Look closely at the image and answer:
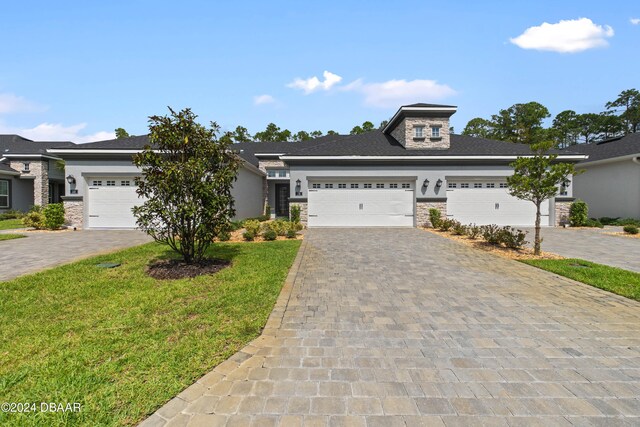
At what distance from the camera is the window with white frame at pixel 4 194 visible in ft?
67.6

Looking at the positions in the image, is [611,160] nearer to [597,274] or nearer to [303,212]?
[597,274]

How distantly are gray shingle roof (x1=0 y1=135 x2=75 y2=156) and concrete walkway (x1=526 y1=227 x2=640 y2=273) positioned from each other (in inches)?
1268

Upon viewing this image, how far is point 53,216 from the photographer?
13250mm

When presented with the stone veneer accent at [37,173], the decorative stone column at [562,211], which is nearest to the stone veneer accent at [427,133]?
the decorative stone column at [562,211]

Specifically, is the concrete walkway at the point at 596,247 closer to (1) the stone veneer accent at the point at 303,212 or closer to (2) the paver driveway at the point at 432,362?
(2) the paver driveway at the point at 432,362

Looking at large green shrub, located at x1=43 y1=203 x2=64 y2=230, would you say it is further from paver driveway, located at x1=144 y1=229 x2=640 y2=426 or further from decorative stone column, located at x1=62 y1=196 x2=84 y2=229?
paver driveway, located at x1=144 y1=229 x2=640 y2=426

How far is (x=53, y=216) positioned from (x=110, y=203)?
2239 mm

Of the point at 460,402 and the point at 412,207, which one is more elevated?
the point at 412,207

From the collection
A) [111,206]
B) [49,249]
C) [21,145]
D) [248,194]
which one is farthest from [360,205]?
[21,145]

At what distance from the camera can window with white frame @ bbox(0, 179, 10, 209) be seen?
811 inches

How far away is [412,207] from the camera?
1527cm

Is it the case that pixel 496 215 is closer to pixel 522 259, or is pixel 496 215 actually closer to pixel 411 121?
pixel 411 121

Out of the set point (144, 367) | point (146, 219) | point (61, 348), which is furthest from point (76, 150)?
point (144, 367)

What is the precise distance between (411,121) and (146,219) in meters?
14.7
